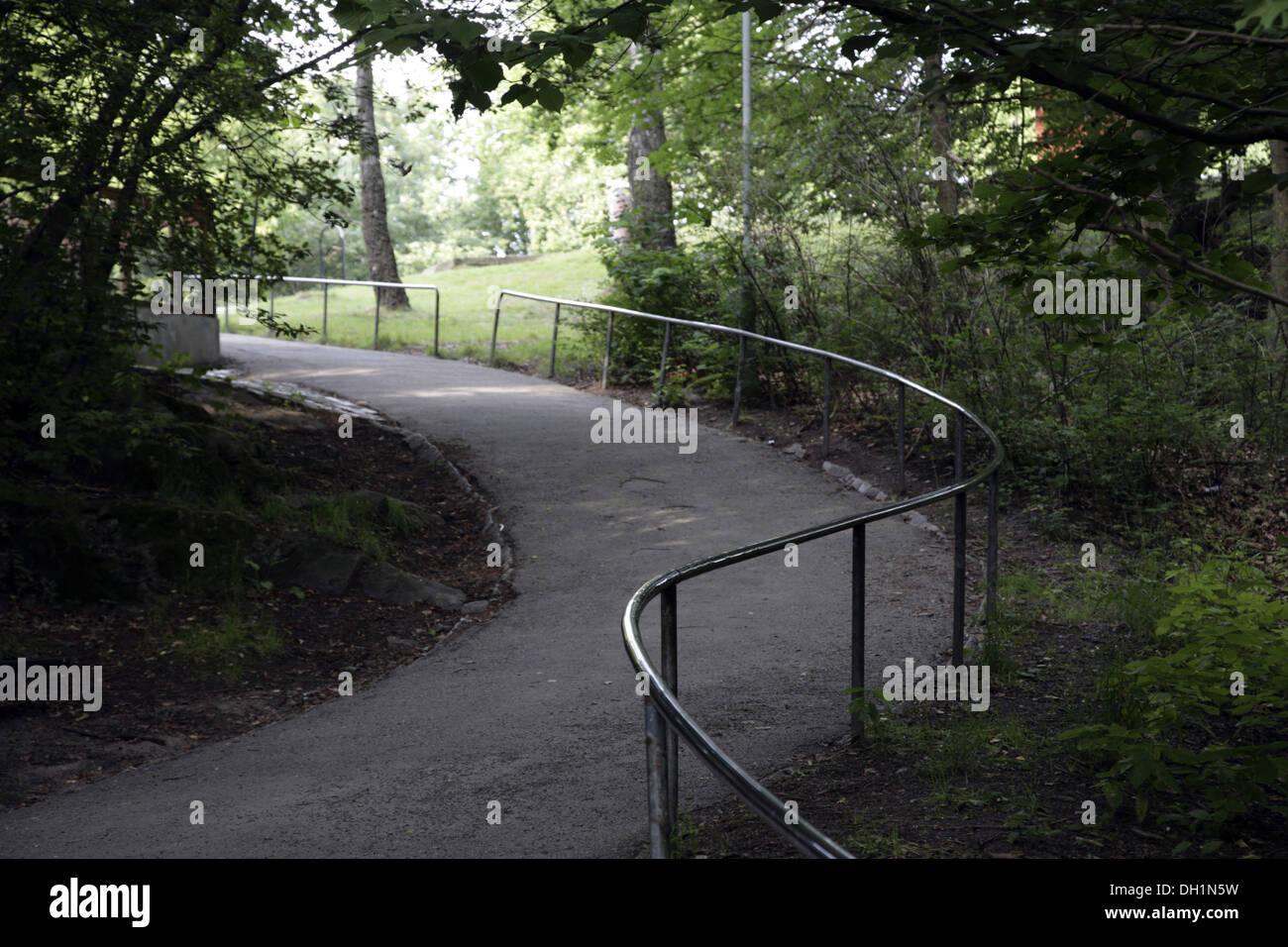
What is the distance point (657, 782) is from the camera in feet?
11.2

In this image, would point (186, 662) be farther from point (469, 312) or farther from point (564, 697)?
point (469, 312)

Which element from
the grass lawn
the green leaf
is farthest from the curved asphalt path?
the grass lawn

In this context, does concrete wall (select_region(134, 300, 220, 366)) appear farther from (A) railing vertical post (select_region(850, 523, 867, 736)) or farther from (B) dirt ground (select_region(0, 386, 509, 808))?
(A) railing vertical post (select_region(850, 523, 867, 736))

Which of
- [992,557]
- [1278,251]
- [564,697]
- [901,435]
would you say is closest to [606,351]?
[901,435]

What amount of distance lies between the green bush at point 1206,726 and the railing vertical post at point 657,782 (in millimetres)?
1732

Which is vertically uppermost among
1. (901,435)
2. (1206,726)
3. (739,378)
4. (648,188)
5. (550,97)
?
(648,188)

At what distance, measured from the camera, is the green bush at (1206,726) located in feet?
13.9

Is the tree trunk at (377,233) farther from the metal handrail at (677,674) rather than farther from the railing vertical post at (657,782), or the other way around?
the railing vertical post at (657,782)

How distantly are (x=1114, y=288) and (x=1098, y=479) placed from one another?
2066mm

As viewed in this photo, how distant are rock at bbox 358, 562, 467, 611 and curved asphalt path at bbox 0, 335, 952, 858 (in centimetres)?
54

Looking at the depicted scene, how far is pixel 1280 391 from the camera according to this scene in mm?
10086

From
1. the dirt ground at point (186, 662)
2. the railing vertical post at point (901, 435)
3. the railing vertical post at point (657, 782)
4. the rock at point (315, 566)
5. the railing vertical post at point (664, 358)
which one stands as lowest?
the dirt ground at point (186, 662)

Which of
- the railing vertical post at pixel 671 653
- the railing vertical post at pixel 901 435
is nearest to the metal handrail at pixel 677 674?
the railing vertical post at pixel 671 653

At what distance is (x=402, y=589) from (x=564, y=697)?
271cm
